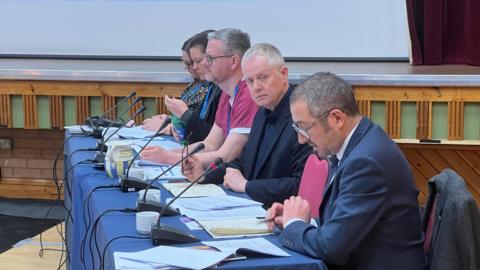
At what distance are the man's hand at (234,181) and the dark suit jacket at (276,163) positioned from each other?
0.03m

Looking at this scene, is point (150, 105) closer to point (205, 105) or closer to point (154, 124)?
point (154, 124)

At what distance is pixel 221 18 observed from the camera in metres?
5.92

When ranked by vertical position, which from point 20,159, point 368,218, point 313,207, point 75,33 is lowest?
point 20,159

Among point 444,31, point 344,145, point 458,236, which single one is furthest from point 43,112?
point 458,236

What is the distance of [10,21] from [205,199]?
423 cm

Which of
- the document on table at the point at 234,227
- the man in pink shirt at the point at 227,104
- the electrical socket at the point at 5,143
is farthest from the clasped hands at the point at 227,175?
the electrical socket at the point at 5,143

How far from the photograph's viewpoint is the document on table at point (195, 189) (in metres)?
2.58

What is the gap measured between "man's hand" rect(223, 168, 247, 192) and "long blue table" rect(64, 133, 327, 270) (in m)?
0.25

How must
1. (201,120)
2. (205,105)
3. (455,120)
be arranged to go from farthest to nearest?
(455,120), (205,105), (201,120)

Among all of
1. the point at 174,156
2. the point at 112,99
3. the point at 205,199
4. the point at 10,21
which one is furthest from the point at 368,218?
the point at 10,21

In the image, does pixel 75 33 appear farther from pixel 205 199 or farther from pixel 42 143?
pixel 205 199

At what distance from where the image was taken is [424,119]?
464 cm

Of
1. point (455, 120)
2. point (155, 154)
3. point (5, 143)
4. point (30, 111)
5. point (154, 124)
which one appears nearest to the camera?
point (155, 154)

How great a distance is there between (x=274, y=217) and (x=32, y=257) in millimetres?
2551
